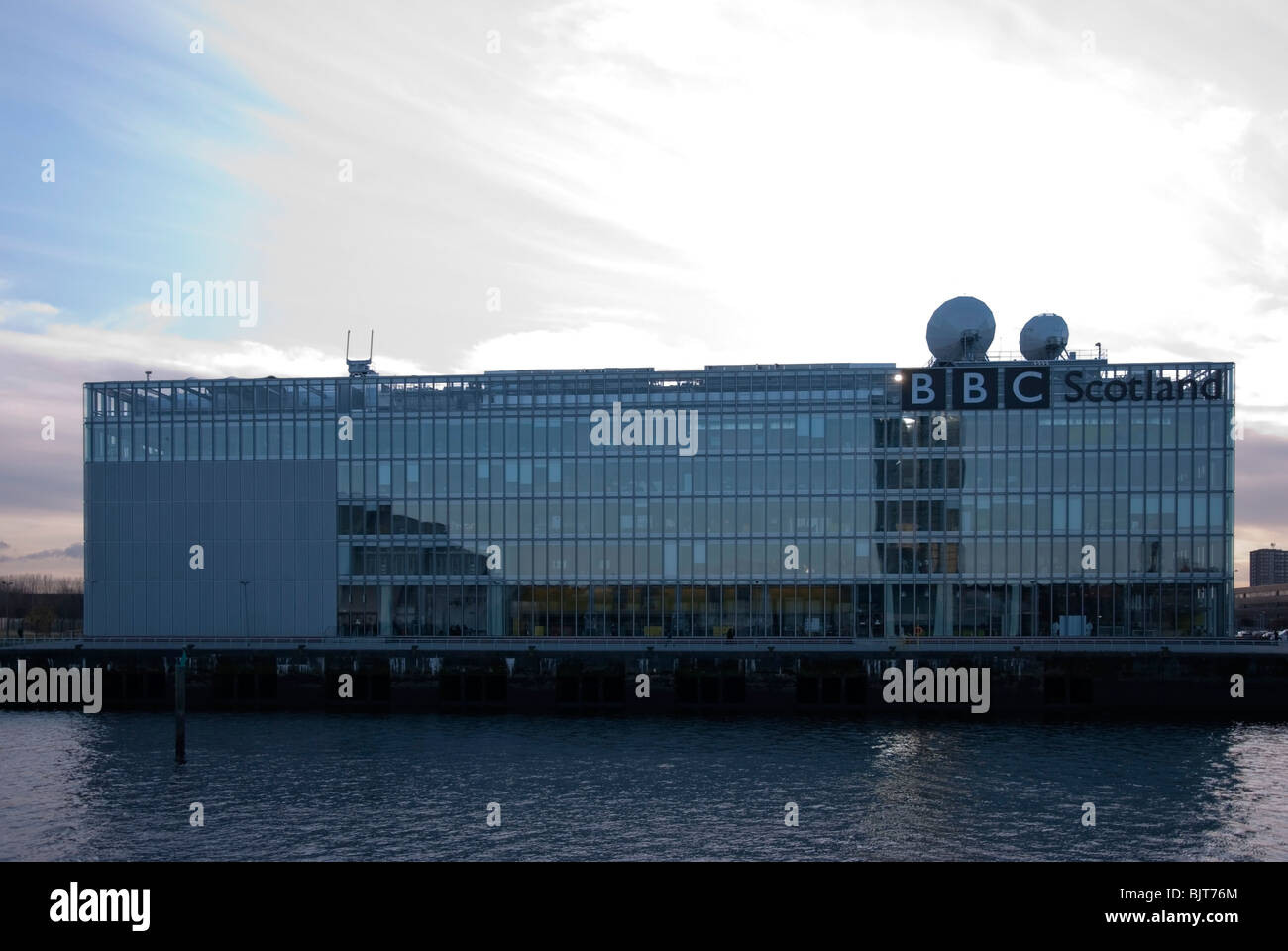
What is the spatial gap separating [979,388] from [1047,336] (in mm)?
8494

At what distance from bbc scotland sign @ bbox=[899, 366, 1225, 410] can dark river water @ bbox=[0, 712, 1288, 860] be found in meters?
32.4

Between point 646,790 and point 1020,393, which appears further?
point 1020,393

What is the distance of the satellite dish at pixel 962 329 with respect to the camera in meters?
93.6

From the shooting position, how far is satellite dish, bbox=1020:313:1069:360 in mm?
95125

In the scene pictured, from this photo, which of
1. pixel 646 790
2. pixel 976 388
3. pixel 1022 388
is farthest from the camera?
pixel 976 388

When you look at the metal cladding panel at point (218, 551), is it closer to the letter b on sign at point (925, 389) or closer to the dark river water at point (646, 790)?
the dark river water at point (646, 790)

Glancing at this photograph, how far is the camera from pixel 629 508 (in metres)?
95.6

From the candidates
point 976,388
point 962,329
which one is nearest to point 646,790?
point 976,388

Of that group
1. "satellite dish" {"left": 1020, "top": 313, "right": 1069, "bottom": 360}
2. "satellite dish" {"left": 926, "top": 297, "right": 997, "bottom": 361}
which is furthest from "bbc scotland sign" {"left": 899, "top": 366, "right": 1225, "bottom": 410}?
"satellite dish" {"left": 1020, "top": 313, "right": 1069, "bottom": 360}

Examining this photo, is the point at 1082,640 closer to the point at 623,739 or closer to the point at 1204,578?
the point at 1204,578

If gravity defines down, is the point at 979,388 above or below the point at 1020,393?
above

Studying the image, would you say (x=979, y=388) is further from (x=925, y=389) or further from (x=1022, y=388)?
(x=925, y=389)

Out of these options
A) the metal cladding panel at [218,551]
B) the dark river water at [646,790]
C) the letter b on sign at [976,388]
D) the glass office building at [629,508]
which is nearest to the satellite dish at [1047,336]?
the glass office building at [629,508]
